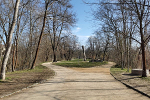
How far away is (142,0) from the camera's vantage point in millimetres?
11297

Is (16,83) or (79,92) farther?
(16,83)

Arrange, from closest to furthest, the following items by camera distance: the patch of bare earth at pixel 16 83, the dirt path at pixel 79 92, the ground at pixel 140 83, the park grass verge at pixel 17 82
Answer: the dirt path at pixel 79 92, the ground at pixel 140 83, the patch of bare earth at pixel 16 83, the park grass verge at pixel 17 82

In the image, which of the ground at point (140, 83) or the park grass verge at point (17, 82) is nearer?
the ground at point (140, 83)

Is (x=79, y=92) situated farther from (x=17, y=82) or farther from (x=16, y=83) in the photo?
(x=17, y=82)

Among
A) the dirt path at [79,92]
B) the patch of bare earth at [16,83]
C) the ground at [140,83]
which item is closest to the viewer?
the dirt path at [79,92]

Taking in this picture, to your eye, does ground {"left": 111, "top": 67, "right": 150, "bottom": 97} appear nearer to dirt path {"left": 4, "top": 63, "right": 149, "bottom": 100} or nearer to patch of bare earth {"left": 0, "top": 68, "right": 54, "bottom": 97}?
dirt path {"left": 4, "top": 63, "right": 149, "bottom": 100}

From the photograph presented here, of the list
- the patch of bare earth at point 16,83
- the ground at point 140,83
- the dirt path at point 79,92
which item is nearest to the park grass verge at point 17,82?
the patch of bare earth at point 16,83

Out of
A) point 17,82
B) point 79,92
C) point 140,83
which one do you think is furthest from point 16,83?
point 140,83

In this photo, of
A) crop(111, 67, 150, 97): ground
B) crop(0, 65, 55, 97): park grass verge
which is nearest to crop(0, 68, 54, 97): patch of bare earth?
crop(0, 65, 55, 97): park grass verge

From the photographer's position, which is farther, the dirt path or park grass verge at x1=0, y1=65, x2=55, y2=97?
park grass verge at x1=0, y1=65, x2=55, y2=97

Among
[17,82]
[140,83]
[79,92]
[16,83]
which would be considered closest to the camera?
[79,92]

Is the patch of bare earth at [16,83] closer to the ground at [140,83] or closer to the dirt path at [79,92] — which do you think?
the dirt path at [79,92]

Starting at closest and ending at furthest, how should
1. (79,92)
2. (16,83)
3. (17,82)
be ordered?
1. (79,92)
2. (16,83)
3. (17,82)

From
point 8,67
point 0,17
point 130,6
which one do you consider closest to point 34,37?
point 8,67
